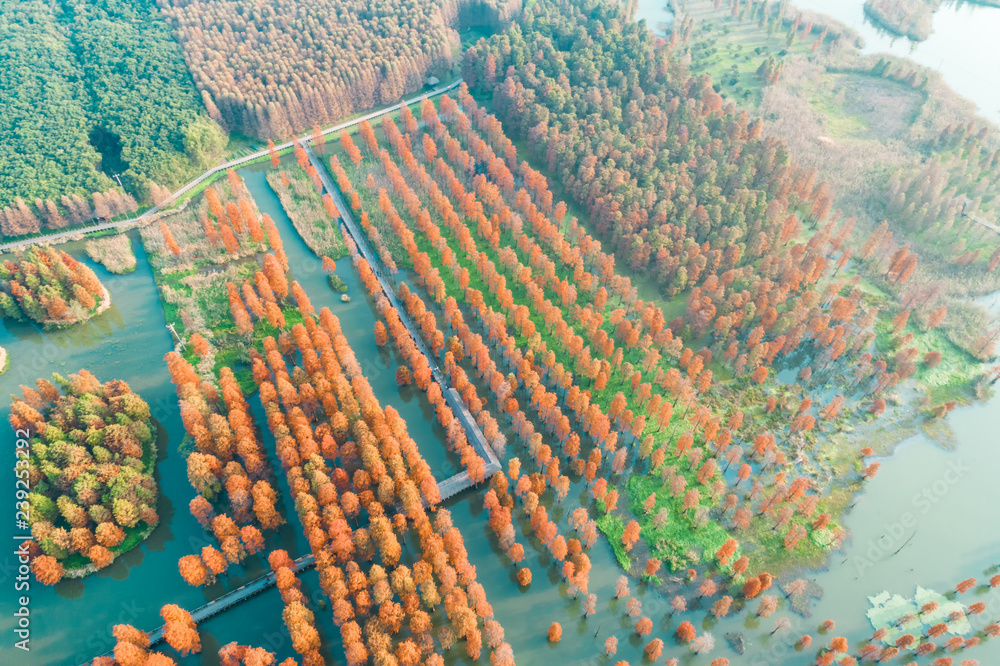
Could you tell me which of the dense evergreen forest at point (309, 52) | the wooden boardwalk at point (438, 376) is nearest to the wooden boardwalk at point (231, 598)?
the wooden boardwalk at point (438, 376)

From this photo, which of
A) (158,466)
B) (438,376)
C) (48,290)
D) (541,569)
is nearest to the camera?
(541,569)

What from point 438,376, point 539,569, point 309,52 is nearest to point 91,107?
point 309,52

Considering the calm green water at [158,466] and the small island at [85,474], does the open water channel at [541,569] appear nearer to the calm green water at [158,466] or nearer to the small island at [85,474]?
the calm green water at [158,466]

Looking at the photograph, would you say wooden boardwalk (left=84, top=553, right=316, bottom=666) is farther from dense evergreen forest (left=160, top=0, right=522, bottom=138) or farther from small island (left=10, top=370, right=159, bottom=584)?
dense evergreen forest (left=160, top=0, right=522, bottom=138)

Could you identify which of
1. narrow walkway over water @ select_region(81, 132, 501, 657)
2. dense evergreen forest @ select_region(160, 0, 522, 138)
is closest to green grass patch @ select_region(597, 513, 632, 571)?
narrow walkway over water @ select_region(81, 132, 501, 657)

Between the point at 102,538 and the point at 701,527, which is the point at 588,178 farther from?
the point at 102,538

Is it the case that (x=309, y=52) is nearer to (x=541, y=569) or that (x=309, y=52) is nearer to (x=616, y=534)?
(x=541, y=569)

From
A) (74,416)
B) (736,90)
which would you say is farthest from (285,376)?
(736,90)
